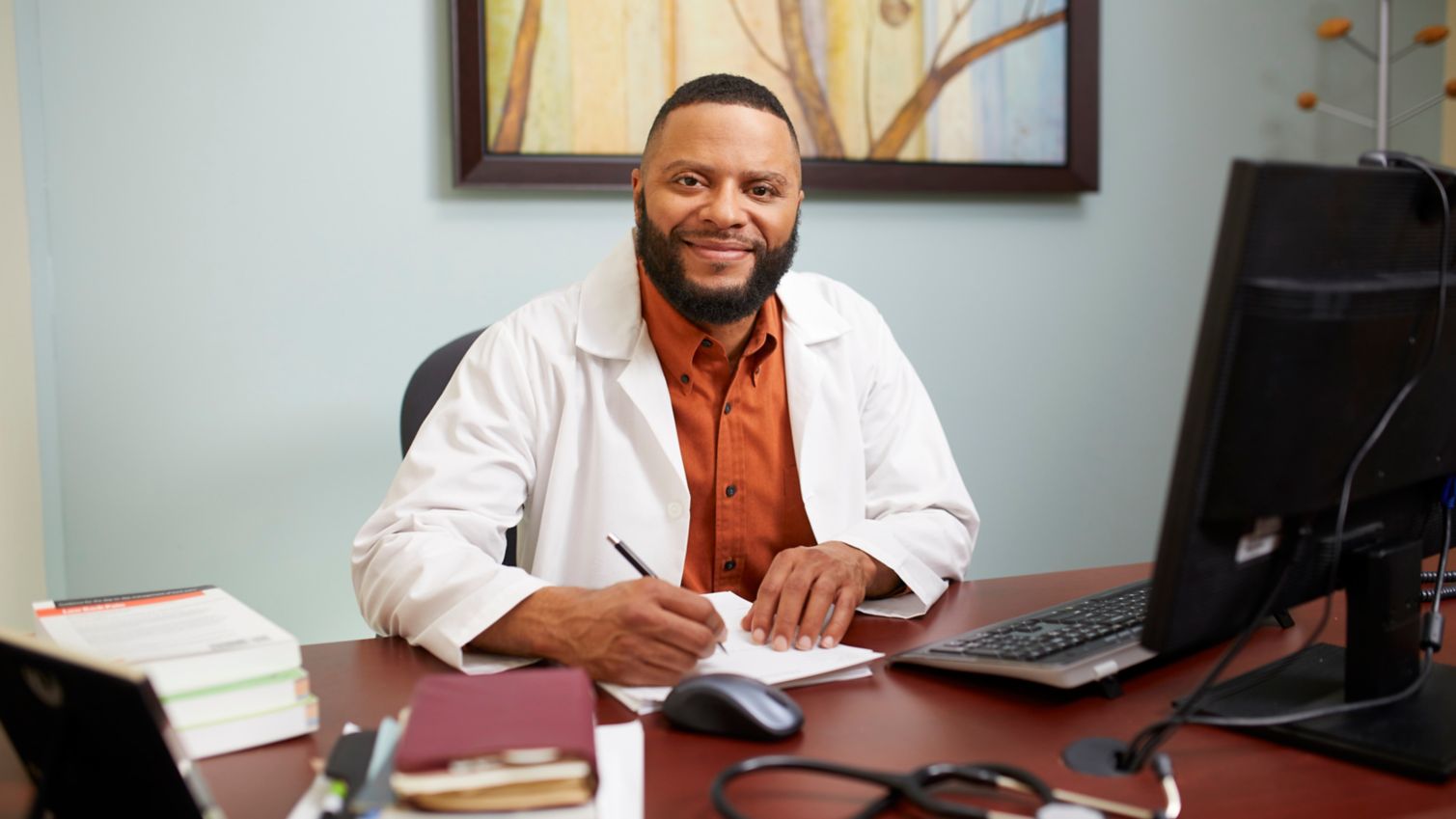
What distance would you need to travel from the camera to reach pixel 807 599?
1341 millimetres

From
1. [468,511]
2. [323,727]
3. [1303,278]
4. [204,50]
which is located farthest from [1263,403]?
[204,50]

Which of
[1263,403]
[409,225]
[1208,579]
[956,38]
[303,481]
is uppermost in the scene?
[956,38]

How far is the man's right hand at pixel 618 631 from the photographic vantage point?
3.76ft

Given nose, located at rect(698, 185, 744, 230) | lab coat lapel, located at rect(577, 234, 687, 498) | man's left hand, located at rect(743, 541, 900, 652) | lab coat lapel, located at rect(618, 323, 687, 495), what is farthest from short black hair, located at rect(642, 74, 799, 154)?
man's left hand, located at rect(743, 541, 900, 652)

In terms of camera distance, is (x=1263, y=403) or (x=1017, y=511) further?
(x=1017, y=511)

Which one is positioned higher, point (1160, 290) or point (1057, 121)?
point (1057, 121)

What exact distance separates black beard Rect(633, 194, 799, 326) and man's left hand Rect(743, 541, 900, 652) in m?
0.50

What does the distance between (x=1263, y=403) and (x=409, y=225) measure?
191 centimetres

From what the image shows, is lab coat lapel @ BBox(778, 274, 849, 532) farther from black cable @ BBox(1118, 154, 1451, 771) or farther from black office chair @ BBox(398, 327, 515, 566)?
black cable @ BBox(1118, 154, 1451, 771)

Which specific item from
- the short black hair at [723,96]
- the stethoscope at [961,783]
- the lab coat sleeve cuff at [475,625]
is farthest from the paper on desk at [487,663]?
the short black hair at [723,96]

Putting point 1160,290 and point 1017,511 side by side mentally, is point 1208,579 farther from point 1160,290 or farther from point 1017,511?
point 1160,290

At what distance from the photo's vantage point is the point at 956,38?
2.71 m

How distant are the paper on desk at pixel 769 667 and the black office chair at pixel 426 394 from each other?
675 millimetres

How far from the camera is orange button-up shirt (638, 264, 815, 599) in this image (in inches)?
70.4
